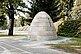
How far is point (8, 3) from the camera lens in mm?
37000

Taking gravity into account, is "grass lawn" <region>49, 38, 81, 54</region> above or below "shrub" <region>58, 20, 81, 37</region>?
below

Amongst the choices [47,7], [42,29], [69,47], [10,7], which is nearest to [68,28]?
[42,29]

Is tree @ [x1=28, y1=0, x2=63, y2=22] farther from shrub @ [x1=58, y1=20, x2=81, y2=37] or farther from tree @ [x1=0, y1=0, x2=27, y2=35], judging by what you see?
shrub @ [x1=58, y1=20, x2=81, y2=37]

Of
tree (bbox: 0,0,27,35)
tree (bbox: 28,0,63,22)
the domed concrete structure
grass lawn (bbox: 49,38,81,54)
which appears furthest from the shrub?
grass lawn (bbox: 49,38,81,54)

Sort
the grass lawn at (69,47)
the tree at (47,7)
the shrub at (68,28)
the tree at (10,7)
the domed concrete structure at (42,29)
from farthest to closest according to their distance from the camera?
1. the tree at (47,7)
2. the tree at (10,7)
3. the shrub at (68,28)
4. the domed concrete structure at (42,29)
5. the grass lawn at (69,47)

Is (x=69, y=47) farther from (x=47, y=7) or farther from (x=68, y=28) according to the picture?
(x=47, y=7)

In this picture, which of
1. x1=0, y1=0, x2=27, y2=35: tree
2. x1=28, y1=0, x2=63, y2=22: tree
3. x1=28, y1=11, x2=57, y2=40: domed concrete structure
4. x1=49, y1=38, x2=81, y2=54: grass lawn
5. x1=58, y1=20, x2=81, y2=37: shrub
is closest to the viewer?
x1=49, y1=38, x2=81, y2=54: grass lawn

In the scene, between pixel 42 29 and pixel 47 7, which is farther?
pixel 47 7

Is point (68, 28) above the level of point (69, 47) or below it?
above

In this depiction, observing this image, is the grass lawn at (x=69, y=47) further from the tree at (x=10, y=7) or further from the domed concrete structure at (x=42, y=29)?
the tree at (x=10, y=7)

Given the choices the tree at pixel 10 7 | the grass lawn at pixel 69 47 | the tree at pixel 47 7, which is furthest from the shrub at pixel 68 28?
the grass lawn at pixel 69 47

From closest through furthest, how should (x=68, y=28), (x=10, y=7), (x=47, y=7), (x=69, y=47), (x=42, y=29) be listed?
1. (x=69, y=47)
2. (x=42, y=29)
3. (x=68, y=28)
4. (x=10, y=7)
5. (x=47, y=7)

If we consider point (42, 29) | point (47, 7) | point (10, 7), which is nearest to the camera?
point (42, 29)

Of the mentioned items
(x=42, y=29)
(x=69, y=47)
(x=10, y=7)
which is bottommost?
(x=69, y=47)
